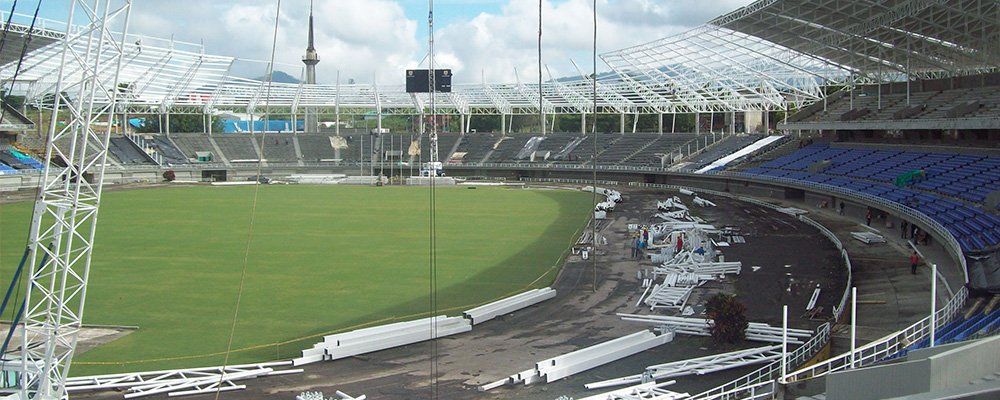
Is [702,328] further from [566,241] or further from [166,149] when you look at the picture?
[166,149]

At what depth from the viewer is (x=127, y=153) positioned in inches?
2872

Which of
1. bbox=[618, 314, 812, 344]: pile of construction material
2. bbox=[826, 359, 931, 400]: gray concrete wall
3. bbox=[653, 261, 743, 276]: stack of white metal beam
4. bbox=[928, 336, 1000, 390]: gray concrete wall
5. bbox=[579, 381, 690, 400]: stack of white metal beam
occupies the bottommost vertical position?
bbox=[579, 381, 690, 400]: stack of white metal beam

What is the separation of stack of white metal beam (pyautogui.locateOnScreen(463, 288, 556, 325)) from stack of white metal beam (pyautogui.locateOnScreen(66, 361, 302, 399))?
5.00 metres

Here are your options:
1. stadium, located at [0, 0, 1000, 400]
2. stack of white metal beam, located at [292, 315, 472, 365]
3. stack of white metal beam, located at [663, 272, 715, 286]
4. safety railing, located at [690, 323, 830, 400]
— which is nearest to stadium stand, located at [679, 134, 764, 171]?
stadium, located at [0, 0, 1000, 400]

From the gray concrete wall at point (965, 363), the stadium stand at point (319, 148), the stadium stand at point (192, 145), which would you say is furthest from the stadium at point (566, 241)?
the stadium stand at point (319, 148)

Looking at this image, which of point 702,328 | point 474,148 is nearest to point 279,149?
point 474,148

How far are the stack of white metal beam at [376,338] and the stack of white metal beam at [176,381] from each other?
0.83 metres

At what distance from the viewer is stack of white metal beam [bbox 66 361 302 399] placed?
50.0 ft

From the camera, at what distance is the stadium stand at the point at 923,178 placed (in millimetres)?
24953

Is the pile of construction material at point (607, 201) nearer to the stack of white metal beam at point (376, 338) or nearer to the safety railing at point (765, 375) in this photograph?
the stack of white metal beam at point (376, 338)

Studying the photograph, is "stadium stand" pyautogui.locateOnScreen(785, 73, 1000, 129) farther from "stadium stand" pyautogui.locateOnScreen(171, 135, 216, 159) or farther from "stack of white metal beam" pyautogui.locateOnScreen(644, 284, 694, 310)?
"stadium stand" pyautogui.locateOnScreen(171, 135, 216, 159)

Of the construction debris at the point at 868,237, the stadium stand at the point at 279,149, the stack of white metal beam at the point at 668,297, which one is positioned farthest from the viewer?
the stadium stand at the point at 279,149

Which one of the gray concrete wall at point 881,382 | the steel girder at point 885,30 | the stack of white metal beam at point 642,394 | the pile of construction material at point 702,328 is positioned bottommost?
the stack of white metal beam at point 642,394

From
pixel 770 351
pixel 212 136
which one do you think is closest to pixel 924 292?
pixel 770 351
